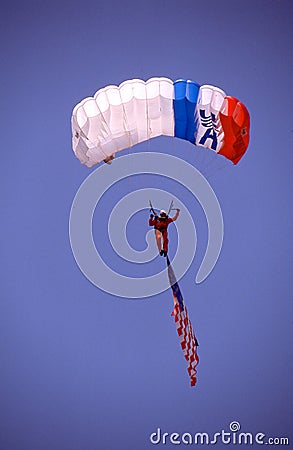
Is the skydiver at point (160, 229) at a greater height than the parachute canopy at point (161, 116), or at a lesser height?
lesser

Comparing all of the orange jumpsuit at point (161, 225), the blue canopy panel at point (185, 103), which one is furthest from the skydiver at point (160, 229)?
the blue canopy panel at point (185, 103)

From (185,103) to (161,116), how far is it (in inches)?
12.6

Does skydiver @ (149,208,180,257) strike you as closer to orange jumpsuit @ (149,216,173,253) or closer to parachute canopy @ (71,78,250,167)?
orange jumpsuit @ (149,216,173,253)

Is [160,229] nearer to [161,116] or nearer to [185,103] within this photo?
[161,116]

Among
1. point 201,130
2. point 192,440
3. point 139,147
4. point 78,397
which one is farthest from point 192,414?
point 201,130

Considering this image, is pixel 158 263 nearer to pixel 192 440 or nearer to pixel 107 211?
pixel 107 211

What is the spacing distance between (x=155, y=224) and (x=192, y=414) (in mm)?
3688

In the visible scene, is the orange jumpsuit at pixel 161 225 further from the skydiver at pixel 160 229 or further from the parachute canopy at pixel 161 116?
the parachute canopy at pixel 161 116

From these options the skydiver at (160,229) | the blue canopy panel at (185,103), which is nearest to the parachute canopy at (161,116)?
the blue canopy panel at (185,103)

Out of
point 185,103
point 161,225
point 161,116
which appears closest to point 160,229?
point 161,225

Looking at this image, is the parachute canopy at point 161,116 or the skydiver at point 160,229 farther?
the skydiver at point 160,229

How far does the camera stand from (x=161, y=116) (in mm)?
7371

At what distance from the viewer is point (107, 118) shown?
289 inches

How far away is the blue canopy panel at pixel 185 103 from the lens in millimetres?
7137
